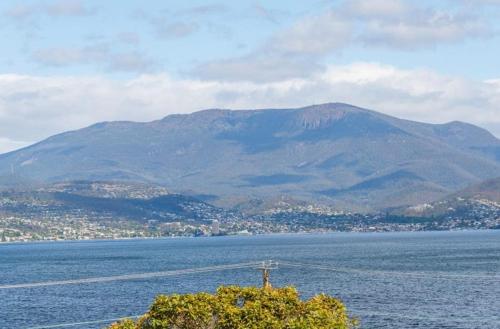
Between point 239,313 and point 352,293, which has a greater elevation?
point 239,313

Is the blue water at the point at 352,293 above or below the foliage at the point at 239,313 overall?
below

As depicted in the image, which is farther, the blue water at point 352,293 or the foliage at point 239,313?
the blue water at point 352,293

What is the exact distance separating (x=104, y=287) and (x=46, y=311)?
120 feet

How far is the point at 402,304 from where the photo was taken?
12088cm

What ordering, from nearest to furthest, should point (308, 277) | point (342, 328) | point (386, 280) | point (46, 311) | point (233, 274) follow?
1. point (342, 328)
2. point (46, 311)
3. point (386, 280)
4. point (308, 277)
5. point (233, 274)

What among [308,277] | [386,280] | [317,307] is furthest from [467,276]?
[317,307]

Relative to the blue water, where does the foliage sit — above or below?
above

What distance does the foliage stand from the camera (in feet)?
205

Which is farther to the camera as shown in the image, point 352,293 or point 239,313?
point 352,293

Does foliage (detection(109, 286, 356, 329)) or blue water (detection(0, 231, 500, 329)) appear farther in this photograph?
blue water (detection(0, 231, 500, 329))

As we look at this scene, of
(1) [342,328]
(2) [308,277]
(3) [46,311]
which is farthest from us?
(2) [308,277]

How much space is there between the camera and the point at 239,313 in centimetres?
6312

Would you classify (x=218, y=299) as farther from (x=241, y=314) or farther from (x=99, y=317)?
(x=99, y=317)

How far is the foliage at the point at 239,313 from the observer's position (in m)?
62.6
